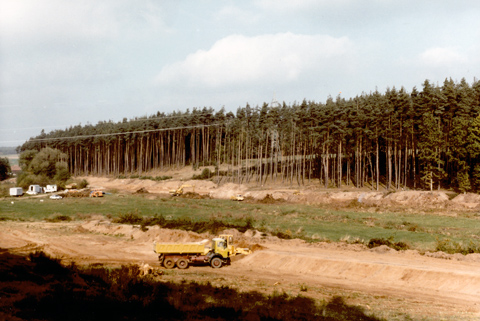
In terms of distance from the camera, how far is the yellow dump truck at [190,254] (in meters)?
27.7

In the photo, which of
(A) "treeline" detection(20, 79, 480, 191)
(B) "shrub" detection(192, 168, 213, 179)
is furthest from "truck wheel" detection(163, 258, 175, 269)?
(B) "shrub" detection(192, 168, 213, 179)

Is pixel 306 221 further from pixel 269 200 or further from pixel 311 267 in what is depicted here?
pixel 269 200

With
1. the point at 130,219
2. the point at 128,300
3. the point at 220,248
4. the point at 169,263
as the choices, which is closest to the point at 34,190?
the point at 130,219

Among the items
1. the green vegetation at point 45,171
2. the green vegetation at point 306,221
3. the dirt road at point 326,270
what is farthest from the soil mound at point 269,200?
the green vegetation at point 45,171

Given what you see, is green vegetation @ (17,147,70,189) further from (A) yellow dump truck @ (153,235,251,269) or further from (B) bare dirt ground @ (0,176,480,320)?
(A) yellow dump truck @ (153,235,251,269)

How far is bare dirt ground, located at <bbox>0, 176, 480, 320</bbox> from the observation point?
2053cm

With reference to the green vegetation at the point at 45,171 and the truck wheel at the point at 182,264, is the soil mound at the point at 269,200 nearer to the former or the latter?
the truck wheel at the point at 182,264

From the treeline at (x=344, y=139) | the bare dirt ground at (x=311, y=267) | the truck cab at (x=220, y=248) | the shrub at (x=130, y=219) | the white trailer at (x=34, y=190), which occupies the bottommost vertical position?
the white trailer at (x=34, y=190)

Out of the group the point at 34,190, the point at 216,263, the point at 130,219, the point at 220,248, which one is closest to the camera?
the point at 216,263

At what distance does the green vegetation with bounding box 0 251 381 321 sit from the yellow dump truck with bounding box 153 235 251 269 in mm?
3559

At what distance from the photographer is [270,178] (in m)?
99.8

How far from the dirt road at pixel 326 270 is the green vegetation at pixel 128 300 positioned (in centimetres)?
213

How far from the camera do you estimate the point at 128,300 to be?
15922 mm

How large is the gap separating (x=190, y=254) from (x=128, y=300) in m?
12.3
